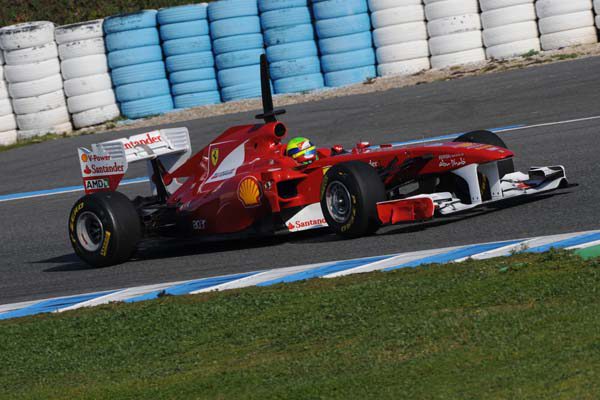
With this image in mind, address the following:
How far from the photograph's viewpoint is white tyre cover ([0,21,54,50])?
19.0m

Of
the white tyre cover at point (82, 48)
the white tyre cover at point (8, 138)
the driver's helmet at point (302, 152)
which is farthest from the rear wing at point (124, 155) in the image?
the white tyre cover at point (8, 138)

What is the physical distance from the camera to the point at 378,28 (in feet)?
59.8

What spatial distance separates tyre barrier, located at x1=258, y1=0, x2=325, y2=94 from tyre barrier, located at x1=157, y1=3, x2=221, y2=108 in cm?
107

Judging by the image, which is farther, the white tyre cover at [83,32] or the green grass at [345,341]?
the white tyre cover at [83,32]

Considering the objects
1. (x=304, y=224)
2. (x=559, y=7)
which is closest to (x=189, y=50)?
(x=559, y=7)

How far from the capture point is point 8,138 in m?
19.6

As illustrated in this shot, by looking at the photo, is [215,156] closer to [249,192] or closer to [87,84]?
[249,192]

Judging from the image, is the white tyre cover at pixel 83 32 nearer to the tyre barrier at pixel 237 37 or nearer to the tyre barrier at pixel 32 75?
the tyre barrier at pixel 32 75

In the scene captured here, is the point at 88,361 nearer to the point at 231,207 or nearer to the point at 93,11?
the point at 231,207

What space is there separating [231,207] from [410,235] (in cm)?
179

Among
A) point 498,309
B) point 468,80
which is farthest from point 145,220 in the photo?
point 468,80

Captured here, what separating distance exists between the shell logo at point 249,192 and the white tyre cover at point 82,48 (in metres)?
9.99

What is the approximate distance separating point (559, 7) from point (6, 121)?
9.53 meters

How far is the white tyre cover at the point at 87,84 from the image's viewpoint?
63.2ft
